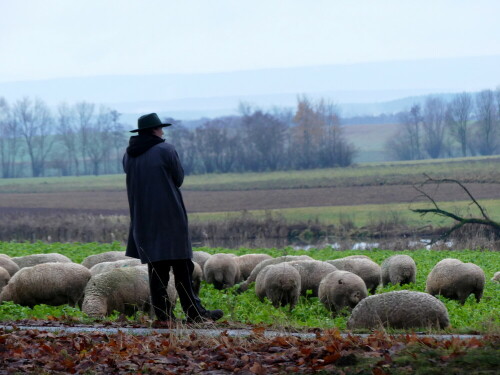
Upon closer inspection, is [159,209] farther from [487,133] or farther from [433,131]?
[433,131]

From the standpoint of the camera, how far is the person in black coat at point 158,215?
37.6 ft

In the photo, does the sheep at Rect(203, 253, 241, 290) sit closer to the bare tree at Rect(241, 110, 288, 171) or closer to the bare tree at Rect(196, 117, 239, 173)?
the bare tree at Rect(241, 110, 288, 171)

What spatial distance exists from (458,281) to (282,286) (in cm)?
329

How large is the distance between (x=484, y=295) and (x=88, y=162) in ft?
415

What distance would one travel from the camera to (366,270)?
1877 cm

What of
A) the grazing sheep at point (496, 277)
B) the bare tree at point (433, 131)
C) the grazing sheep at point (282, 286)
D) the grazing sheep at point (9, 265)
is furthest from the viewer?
the bare tree at point (433, 131)

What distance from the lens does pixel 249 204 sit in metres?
59.8

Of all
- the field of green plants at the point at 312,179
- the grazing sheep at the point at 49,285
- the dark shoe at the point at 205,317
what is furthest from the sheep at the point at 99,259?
the field of green plants at the point at 312,179

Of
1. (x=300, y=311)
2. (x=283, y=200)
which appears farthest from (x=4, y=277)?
(x=283, y=200)

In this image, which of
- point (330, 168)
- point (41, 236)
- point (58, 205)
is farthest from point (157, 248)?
point (330, 168)

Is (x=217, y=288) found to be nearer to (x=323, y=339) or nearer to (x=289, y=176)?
(x=323, y=339)

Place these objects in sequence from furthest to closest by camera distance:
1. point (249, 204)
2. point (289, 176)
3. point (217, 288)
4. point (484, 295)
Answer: point (289, 176)
point (249, 204)
point (217, 288)
point (484, 295)

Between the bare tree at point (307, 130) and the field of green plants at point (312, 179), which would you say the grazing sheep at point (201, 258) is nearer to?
the field of green plants at point (312, 179)

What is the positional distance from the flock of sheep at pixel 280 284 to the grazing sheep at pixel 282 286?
0.02 metres
